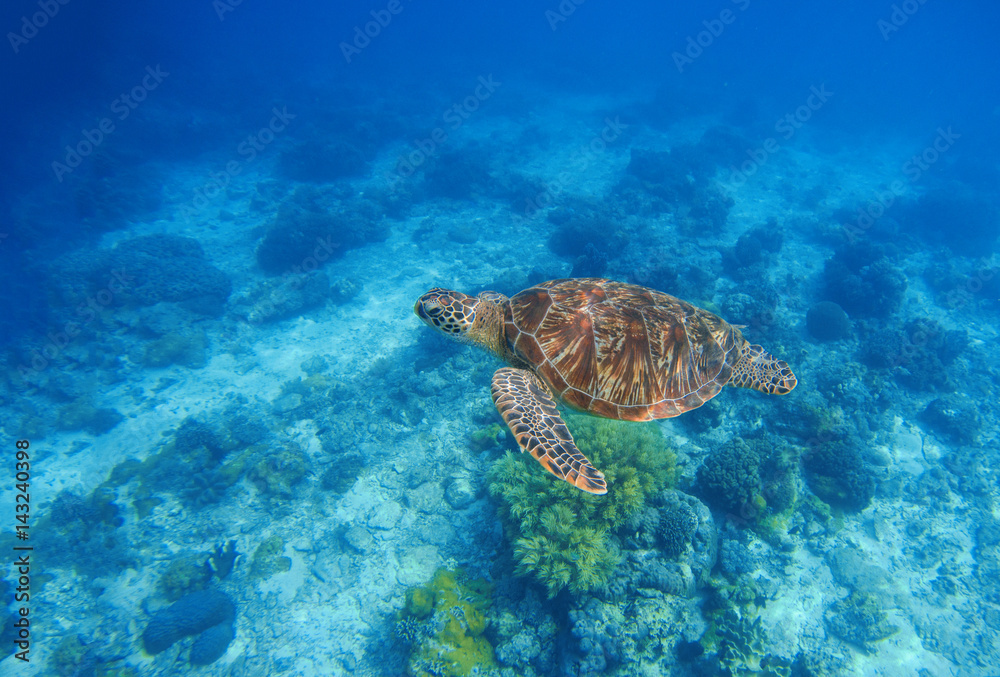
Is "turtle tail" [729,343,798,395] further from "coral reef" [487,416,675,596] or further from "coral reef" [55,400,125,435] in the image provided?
"coral reef" [55,400,125,435]

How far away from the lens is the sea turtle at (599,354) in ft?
13.5

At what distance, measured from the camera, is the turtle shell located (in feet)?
13.7

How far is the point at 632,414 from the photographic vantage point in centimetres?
411

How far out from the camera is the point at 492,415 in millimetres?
7695

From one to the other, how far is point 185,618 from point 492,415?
237 inches

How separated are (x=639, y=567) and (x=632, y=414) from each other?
2.25m

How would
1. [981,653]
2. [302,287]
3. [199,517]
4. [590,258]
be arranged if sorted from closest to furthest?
[981,653] < [199,517] < [590,258] < [302,287]

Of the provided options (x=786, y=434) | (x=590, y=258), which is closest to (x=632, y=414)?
(x=786, y=434)

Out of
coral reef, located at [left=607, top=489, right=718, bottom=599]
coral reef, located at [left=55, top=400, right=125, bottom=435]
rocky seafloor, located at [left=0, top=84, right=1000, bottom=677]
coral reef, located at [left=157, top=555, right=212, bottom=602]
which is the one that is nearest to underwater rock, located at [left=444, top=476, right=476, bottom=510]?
rocky seafloor, located at [left=0, top=84, right=1000, bottom=677]

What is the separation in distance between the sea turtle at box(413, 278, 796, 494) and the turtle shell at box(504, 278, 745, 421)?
0.04ft

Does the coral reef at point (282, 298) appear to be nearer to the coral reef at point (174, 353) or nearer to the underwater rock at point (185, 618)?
the coral reef at point (174, 353)

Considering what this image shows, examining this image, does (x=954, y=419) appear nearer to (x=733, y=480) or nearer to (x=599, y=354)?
(x=733, y=480)

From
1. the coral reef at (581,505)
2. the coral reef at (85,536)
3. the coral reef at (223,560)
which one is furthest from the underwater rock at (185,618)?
the coral reef at (581,505)

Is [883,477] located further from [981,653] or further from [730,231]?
[730,231]
